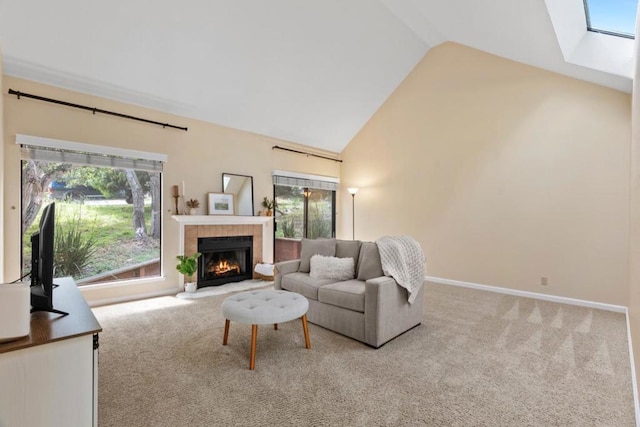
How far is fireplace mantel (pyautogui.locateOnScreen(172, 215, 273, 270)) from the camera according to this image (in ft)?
14.5

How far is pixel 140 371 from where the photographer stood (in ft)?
7.34

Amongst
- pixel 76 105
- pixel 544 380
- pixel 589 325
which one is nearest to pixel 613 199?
pixel 589 325

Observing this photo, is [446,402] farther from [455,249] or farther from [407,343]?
[455,249]

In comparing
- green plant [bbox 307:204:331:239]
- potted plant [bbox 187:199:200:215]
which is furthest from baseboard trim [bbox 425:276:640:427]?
potted plant [bbox 187:199:200:215]

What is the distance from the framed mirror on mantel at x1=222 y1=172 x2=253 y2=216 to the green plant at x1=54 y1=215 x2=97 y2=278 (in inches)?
77.1

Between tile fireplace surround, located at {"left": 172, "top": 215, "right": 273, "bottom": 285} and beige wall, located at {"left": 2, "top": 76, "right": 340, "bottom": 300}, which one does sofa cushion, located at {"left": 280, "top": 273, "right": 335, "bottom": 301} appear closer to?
tile fireplace surround, located at {"left": 172, "top": 215, "right": 273, "bottom": 285}

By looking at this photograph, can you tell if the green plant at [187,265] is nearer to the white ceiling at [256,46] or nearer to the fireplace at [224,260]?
the fireplace at [224,260]

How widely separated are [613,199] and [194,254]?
224 inches

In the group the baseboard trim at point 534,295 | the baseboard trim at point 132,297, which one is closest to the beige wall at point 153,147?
the baseboard trim at point 132,297

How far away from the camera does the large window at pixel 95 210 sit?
3424 mm

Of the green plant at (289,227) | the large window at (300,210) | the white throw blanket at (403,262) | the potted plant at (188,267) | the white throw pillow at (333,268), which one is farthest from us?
the green plant at (289,227)

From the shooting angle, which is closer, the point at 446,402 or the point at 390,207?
the point at 446,402

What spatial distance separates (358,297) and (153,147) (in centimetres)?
354

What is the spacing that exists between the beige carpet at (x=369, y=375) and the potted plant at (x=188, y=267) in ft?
2.86
